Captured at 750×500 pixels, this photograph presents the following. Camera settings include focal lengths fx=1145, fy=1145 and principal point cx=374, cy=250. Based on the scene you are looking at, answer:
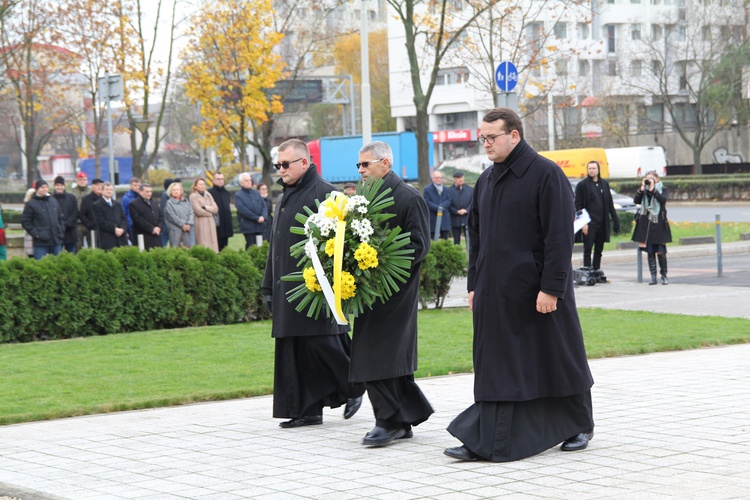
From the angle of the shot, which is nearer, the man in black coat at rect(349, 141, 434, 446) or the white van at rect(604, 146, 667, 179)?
the man in black coat at rect(349, 141, 434, 446)

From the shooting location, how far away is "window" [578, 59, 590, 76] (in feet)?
239

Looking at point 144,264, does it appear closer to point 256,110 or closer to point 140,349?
point 140,349

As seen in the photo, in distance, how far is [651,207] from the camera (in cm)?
1884

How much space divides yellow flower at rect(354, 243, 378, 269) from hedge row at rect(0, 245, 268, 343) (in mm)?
7252

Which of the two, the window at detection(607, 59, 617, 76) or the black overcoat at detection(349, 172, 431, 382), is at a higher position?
the window at detection(607, 59, 617, 76)

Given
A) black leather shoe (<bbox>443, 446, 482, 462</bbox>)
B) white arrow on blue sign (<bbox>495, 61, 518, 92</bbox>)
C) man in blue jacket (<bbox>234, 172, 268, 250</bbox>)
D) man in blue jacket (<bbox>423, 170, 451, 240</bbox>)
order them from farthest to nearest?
man in blue jacket (<bbox>423, 170, 451, 240</bbox>) → man in blue jacket (<bbox>234, 172, 268, 250</bbox>) → white arrow on blue sign (<bbox>495, 61, 518, 92</bbox>) → black leather shoe (<bbox>443, 446, 482, 462</bbox>)

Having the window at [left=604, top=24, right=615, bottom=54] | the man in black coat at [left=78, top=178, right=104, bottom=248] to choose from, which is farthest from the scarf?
the window at [left=604, top=24, right=615, bottom=54]

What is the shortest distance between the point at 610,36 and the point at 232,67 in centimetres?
5307

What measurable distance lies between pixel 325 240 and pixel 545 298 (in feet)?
5.09

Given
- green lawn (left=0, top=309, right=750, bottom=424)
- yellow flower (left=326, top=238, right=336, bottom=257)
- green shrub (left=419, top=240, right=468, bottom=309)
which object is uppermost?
yellow flower (left=326, top=238, right=336, bottom=257)

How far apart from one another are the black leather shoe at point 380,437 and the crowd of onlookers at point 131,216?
12.1 metres

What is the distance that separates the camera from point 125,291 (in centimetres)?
1398

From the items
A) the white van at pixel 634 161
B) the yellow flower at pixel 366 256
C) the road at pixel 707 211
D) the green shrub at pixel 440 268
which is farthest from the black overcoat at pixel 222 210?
the white van at pixel 634 161

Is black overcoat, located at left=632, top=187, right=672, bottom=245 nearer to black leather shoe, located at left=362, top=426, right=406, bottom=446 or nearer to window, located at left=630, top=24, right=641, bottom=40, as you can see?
black leather shoe, located at left=362, top=426, right=406, bottom=446
